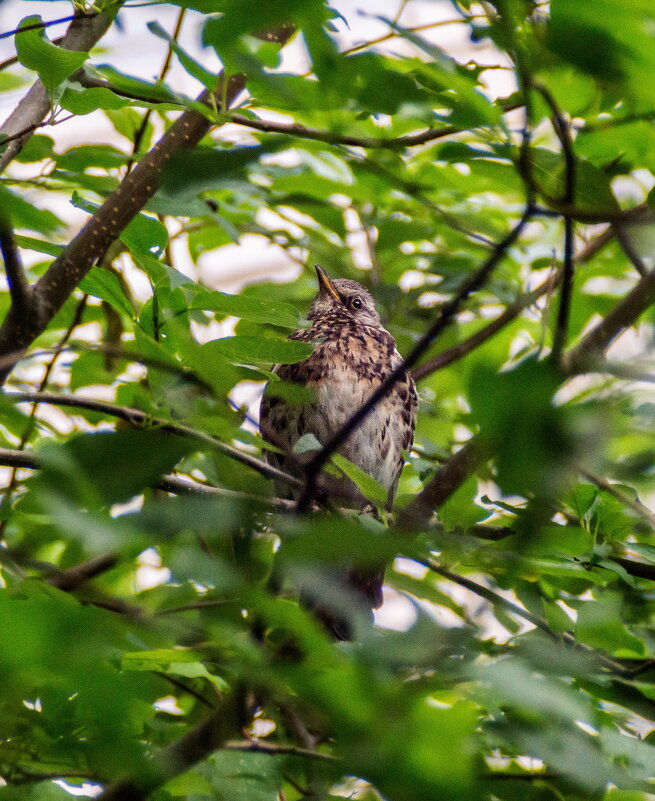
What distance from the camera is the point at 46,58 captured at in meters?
1.20

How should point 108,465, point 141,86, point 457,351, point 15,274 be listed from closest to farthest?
point 108,465 < point 141,86 < point 15,274 < point 457,351

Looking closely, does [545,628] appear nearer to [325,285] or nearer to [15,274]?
[15,274]

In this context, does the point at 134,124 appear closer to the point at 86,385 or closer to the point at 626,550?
the point at 86,385

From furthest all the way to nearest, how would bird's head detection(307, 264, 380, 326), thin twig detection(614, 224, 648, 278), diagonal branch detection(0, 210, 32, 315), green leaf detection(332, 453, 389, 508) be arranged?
bird's head detection(307, 264, 380, 326), diagonal branch detection(0, 210, 32, 315), green leaf detection(332, 453, 389, 508), thin twig detection(614, 224, 648, 278)

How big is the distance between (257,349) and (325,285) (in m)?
1.72

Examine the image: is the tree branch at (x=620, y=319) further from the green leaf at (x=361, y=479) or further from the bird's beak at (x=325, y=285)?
the bird's beak at (x=325, y=285)

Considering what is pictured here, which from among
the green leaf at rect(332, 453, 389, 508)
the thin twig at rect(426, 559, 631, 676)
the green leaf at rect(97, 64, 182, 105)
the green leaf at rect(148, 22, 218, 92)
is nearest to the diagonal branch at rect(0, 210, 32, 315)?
the green leaf at rect(97, 64, 182, 105)

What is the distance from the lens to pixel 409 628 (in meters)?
0.53

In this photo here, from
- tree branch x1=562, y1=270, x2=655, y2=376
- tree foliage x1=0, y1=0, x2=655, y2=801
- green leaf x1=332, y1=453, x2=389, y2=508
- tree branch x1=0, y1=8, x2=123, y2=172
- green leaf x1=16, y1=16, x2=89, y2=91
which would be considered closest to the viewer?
tree foliage x1=0, y1=0, x2=655, y2=801

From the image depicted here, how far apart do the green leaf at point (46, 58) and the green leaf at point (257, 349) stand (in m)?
0.45

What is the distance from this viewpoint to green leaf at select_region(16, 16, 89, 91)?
118 centimetres

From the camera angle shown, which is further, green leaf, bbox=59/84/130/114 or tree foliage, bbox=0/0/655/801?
green leaf, bbox=59/84/130/114

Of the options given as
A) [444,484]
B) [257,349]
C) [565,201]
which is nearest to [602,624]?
[444,484]

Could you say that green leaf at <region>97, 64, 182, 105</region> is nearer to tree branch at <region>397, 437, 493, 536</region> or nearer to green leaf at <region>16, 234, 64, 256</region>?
green leaf at <region>16, 234, 64, 256</region>
